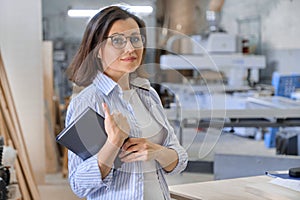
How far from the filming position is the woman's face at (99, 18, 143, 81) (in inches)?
44.8

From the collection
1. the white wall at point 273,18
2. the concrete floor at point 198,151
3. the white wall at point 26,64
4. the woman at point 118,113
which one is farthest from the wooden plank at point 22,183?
the white wall at point 273,18

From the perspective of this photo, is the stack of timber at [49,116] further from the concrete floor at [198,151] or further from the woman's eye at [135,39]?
the woman's eye at [135,39]

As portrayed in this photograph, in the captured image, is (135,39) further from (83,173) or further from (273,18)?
(273,18)

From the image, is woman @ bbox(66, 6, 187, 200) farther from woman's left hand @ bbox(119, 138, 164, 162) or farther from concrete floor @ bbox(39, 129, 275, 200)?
concrete floor @ bbox(39, 129, 275, 200)

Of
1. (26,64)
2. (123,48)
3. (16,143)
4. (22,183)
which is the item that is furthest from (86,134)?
(26,64)

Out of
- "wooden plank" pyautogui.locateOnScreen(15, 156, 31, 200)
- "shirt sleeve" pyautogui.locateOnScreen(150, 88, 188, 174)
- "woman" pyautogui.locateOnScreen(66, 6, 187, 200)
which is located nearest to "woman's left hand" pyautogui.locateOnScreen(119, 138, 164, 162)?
"woman" pyautogui.locateOnScreen(66, 6, 187, 200)

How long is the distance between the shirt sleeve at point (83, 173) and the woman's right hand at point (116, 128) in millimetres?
75

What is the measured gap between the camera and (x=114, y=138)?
3.55 ft

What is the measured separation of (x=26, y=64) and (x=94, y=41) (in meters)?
2.93

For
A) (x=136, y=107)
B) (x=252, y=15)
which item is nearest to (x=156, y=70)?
(x=136, y=107)

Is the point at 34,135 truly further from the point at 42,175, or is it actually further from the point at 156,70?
the point at 156,70

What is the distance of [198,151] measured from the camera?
1.53 metres

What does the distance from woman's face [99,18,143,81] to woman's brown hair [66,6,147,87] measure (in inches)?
0.5

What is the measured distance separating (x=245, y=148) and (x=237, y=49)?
4.07 feet
